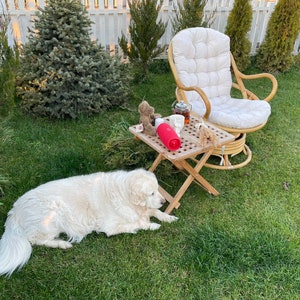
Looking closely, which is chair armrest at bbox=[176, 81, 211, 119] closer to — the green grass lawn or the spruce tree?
the green grass lawn

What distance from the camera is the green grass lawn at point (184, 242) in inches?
85.1

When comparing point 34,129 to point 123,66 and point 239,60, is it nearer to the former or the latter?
point 123,66

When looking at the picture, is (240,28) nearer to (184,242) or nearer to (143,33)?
(143,33)

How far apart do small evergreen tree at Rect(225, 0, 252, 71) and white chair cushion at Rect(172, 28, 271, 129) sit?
2.25m

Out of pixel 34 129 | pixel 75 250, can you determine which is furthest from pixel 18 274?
pixel 34 129

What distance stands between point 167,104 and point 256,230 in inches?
108

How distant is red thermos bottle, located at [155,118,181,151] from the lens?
2.47 meters

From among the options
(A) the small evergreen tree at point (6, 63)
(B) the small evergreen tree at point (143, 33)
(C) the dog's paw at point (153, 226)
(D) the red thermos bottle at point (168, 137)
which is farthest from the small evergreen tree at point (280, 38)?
(A) the small evergreen tree at point (6, 63)

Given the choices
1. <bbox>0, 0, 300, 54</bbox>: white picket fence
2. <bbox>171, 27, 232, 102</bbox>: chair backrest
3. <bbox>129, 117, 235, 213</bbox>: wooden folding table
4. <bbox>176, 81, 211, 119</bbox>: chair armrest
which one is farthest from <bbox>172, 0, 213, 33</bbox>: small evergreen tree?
<bbox>129, 117, 235, 213</bbox>: wooden folding table

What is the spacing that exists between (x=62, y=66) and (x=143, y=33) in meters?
1.77

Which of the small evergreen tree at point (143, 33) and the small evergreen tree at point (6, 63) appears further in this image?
the small evergreen tree at point (143, 33)

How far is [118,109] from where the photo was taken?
4.58m

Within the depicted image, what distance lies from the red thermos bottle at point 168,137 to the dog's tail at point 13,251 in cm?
134

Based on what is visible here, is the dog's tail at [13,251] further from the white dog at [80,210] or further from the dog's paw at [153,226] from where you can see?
the dog's paw at [153,226]
